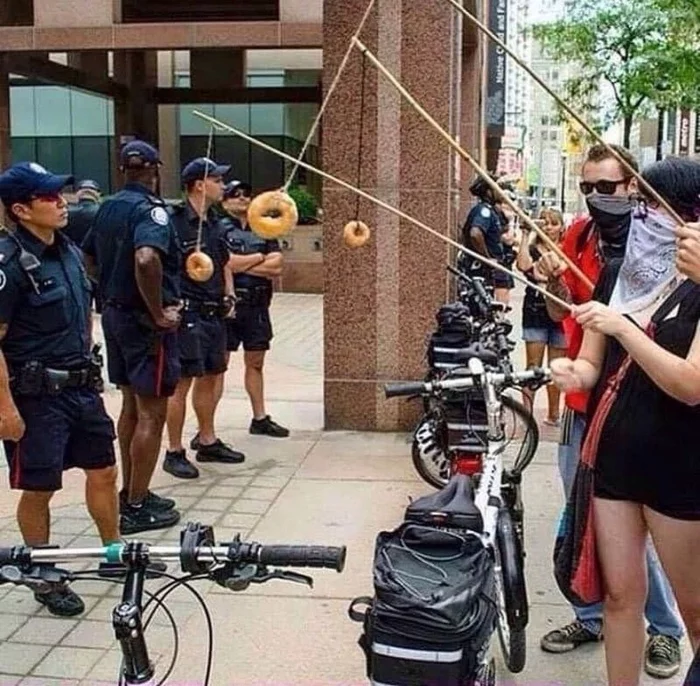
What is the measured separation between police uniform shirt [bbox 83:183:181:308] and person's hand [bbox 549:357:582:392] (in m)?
2.52

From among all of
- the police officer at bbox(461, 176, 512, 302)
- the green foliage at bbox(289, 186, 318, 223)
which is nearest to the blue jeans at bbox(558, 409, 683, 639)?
the police officer at bbox(461, 176, 512, 302)

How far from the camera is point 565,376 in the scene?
3.02 meters

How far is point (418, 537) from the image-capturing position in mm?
2496

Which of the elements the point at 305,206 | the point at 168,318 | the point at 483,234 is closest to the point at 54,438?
the point at 168,318

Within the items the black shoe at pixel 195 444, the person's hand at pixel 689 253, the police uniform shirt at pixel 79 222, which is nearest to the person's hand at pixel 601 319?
the person's hand at pixel 689 253

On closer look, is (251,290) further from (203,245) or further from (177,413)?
(177,413)

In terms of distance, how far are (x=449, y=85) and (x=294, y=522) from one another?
334 centimetres

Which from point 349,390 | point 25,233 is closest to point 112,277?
point 25,233

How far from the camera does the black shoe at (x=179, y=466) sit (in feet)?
20.4

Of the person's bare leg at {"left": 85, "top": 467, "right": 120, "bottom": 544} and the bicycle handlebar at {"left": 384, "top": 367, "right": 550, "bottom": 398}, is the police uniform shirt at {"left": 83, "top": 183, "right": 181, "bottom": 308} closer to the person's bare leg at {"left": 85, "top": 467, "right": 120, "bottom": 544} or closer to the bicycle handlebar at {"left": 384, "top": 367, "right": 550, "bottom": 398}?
the person's bare leg at {"left": 85, "top": 467, "right": 120, "bottom": 544}

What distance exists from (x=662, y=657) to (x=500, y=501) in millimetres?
883

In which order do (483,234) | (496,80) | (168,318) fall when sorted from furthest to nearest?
1. (496,80)
2. (483,234)
3. (168,318)

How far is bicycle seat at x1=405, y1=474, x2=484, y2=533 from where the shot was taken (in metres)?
2.61

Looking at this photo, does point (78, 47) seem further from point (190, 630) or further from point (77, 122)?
point (190, 630)
